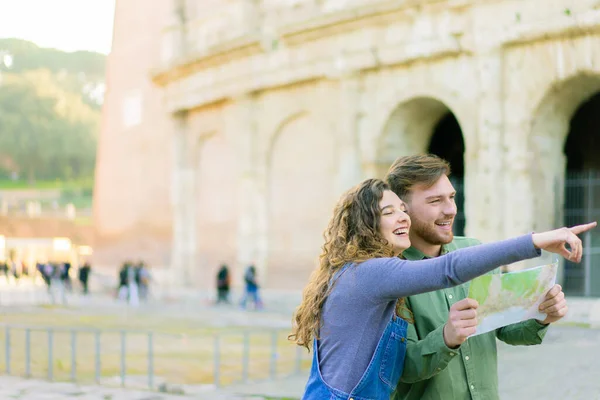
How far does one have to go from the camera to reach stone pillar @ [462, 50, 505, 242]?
15.5m

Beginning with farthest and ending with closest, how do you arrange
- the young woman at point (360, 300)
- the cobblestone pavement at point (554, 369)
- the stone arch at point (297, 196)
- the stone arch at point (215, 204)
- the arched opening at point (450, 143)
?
1. the stone arch at point (215, 204)
2. the arched opening at point (450, 143)
3. the stone arch at point (297, 196)
4. the cobblestone pavement at point (554, 369)
5. the young woman at point (360, 300)

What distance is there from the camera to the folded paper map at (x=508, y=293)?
3.09 meters

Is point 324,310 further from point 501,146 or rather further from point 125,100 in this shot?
point 125,100

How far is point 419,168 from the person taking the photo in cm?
331

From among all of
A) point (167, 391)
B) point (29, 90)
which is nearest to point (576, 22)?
point (167, 391)

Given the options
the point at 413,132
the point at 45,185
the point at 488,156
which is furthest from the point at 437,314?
the point at 45,185

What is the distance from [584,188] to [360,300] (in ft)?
52.2

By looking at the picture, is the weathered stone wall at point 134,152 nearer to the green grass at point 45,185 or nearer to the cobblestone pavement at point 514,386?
the cobblestone pavement at point 514,386

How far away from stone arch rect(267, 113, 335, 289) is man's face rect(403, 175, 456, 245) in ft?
52.0

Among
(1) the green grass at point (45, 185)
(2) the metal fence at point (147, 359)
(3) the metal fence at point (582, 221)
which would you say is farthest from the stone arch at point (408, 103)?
(1) the green grass at point (45, 185)

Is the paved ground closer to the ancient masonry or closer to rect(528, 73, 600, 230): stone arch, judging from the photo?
rect(528, 73, 600, 230): stone arch

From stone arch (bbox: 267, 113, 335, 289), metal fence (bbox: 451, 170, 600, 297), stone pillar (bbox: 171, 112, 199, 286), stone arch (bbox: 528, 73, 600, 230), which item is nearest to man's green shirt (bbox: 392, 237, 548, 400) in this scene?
stone arch (bbox: 528, 73, 600, 230)

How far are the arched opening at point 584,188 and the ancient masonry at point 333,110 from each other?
0.18 meters

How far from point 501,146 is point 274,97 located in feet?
21.4
